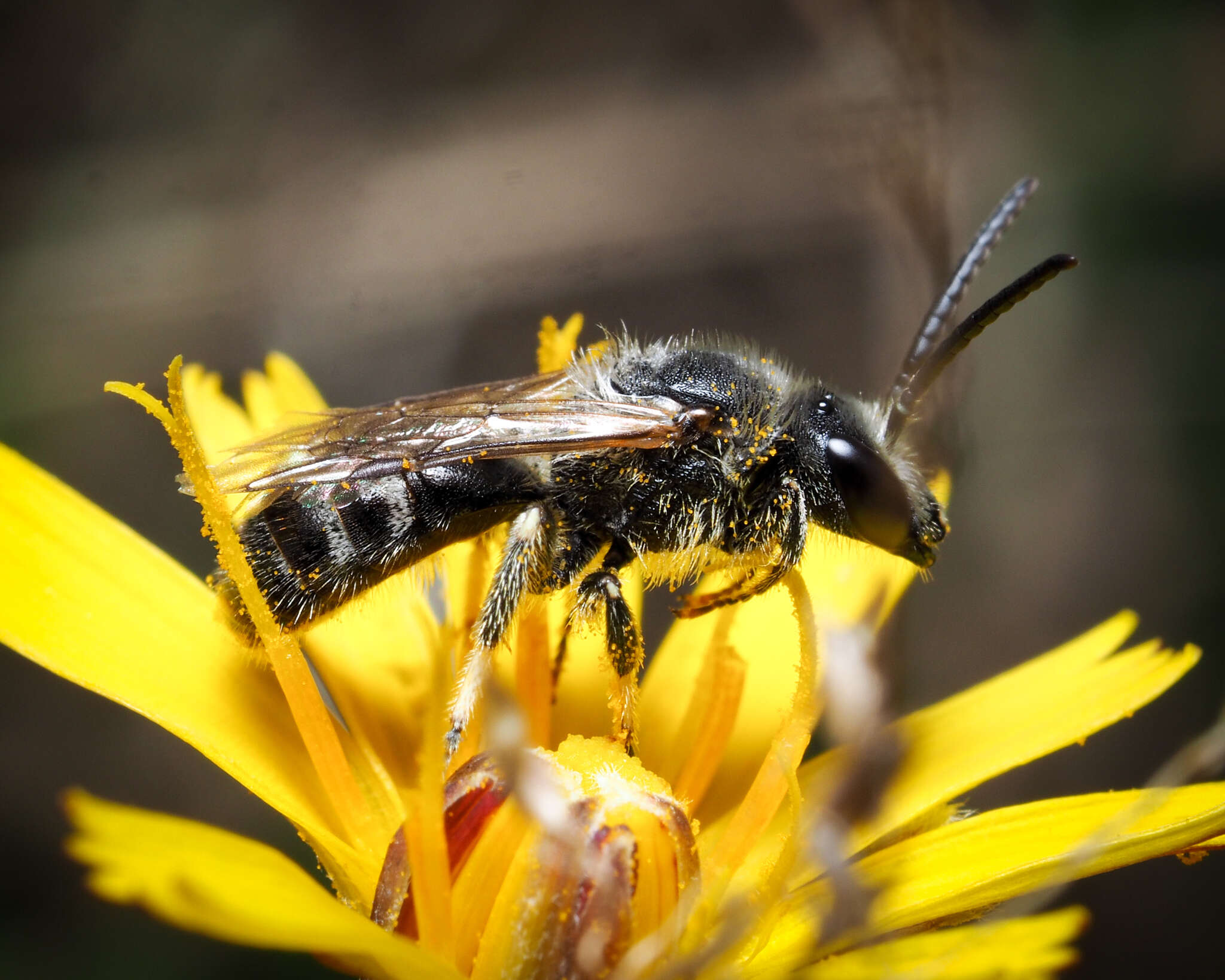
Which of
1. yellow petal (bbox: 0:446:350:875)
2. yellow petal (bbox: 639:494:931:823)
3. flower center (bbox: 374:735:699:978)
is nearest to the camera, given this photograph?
flower center (bbox: 374:735:699:978)

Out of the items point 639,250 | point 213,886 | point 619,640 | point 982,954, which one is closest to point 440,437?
point 619,640

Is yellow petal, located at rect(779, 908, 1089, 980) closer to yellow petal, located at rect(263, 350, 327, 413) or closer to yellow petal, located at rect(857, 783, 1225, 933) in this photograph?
yellow petal, located at rect(857, 783, 1225, 933)

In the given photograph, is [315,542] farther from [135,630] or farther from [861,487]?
[861,487]

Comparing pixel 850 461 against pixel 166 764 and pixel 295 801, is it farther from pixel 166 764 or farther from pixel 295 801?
pixel 166 764

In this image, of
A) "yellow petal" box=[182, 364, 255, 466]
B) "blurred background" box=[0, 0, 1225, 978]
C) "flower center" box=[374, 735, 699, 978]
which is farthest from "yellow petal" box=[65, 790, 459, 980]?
"blurred background" box=[0, 0, 1225, 978]

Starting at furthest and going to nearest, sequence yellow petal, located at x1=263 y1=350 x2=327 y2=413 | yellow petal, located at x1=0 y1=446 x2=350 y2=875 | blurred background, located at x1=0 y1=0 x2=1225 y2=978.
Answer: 1. blurred background, located at x1=0 y1=0 x2=1225 y2=978
2. yellow petal, located at x1=263 y1=350 x2=327 y2=413
3. yellow petal, located at x1=0 y1=446 x2=350 y2=875

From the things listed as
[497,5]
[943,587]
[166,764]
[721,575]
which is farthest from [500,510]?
[497,5]
